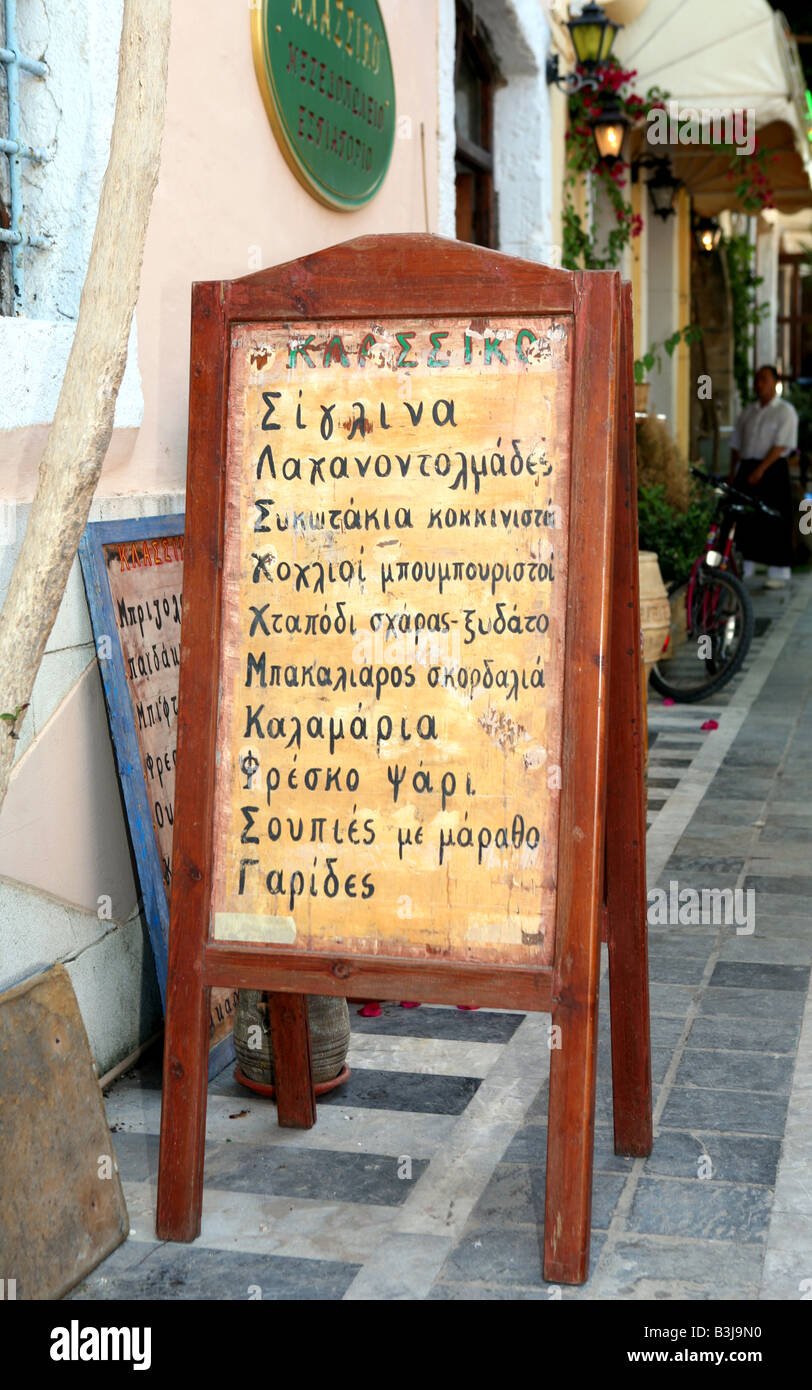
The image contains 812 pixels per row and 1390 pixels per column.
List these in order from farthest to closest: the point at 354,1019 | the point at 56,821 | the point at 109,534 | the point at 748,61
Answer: the point at 748,61 < the point at 354,1019 < the point at 109,534 < the point at 56,821

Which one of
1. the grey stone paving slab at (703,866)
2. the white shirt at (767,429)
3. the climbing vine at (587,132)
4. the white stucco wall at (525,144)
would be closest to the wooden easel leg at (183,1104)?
the grey stone paving slab at (703,866)

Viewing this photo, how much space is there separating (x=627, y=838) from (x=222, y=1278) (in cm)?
107

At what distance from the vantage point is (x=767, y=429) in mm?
11633

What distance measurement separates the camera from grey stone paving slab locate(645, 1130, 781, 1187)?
289cm

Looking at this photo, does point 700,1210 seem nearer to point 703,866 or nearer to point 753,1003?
point 753,1003

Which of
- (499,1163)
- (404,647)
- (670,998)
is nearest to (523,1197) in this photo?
(499,1163)

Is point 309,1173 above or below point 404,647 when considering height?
below

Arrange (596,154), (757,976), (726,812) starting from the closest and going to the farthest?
1. (757,976)
2. (726,812)
3. (596,154)

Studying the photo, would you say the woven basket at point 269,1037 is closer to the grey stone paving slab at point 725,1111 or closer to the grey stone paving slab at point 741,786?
the grey stone paving slab at point 725,1111

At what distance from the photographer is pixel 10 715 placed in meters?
2.43
